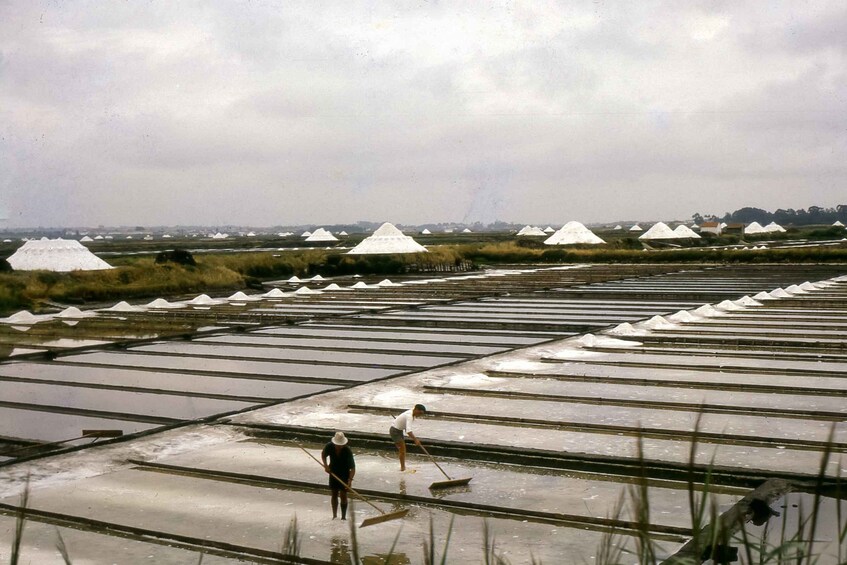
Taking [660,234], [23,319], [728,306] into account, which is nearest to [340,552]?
[728,306]

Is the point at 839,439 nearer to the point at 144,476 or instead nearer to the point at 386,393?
the point at 386,393

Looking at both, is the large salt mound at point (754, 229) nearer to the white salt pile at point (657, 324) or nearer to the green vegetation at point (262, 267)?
the green vegetation at point (262, 267)

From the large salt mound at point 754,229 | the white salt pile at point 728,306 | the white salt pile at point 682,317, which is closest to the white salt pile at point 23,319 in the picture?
the white salt pile at point 682,317

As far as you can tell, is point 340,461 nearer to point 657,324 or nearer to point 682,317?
point 657,324

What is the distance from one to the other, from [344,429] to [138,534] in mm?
1710

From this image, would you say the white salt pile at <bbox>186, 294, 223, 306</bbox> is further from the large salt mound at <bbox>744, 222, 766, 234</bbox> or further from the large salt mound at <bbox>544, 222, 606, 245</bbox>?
the large salt mound at <bbox>744, 222, 766, 234</bbox>

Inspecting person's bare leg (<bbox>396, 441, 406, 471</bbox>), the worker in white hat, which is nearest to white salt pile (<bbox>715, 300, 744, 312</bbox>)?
person's bare leg (<bbox>396, 441, 406, 471</bbox>)

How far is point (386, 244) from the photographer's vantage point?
79.2 ft

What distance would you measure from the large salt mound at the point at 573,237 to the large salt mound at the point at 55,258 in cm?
1705

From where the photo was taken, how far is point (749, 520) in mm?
3268

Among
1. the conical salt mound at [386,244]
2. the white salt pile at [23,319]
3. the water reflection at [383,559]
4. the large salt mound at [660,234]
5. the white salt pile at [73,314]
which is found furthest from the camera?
the large salt mound at [660,234]

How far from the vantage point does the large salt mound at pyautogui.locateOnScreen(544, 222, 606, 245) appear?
31986mm

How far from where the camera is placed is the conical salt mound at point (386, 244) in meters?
23.7

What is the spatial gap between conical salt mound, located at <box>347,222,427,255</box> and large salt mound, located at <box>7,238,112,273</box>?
6673mm
